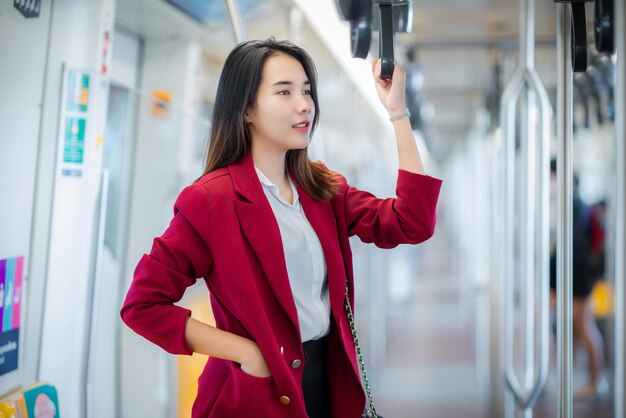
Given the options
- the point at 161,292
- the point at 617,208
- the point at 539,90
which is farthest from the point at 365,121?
the point at 161,292

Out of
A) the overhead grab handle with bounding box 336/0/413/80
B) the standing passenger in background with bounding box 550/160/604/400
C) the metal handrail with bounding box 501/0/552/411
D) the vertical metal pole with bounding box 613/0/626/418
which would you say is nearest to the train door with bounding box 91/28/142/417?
the overhead grab handle with bounding box 336/0/413/80

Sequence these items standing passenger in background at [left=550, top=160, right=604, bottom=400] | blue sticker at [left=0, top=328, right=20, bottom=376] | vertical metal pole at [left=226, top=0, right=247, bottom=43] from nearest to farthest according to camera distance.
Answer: blue sticker at [left=0, top=328, right=20, bottom=376] < vertical metal pole at [left=226, top=0, right=247, bottom=43] < standing passenger in background at [left=550, top=160, right=604, bottom=400]

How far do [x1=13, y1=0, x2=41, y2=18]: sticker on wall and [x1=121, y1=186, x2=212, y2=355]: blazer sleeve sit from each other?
35.1 inches

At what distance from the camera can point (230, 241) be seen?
58.2 inches

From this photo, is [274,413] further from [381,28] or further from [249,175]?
[381,28]

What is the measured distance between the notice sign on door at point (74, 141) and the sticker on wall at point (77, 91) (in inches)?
1.5

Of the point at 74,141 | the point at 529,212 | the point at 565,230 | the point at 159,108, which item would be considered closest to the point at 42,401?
the point at 74,141

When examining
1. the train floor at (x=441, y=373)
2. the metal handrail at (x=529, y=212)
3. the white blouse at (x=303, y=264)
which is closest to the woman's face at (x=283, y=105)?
the white blouse at (x=303, y=264)

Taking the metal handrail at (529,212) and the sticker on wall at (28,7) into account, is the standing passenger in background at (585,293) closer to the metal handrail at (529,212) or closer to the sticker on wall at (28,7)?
the metal handrail at (529,212)

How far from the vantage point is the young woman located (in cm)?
146

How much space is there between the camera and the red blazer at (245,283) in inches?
57.0

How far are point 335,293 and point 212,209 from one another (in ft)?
1.09

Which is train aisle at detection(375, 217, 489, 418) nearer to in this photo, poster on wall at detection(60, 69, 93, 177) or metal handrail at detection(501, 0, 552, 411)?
metal handrail at detection(501, 0, 552, 411)

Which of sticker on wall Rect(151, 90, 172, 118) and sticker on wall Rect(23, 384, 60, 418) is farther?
sticker on wall Rect(151, 90, 172, 118)
